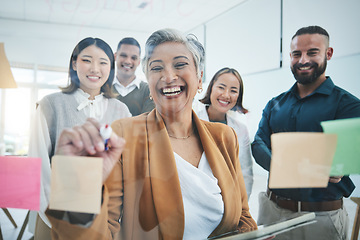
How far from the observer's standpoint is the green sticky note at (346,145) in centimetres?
79

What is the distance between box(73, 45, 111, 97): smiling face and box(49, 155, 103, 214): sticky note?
5.7 inches

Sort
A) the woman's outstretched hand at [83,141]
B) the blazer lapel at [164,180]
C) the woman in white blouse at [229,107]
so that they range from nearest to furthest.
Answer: the woman's outstretched hand at [83,141]
the blazer lapel at [164,180]
the woman in white blouse at [229,107]

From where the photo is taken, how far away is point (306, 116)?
786mm

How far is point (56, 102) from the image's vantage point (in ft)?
1.81

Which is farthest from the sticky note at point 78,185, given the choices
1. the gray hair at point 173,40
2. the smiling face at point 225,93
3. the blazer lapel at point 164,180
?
the smiling face at point 225,93

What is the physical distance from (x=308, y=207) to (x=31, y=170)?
756mm

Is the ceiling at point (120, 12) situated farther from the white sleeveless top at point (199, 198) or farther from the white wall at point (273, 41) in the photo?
the white sleeveless top at point (199, 198)

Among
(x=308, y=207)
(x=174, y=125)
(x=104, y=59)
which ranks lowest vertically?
(x=308, y=207)

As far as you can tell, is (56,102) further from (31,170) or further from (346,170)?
(346,170)

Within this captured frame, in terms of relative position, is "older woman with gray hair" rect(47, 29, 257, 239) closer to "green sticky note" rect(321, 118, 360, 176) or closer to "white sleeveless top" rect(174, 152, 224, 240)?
"white sleeveless top" rect(174, 152, 224, 240)

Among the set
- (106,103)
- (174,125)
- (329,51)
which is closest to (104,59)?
(106,103)

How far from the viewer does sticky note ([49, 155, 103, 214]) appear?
0.54 m

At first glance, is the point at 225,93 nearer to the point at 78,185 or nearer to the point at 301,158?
the point at 301,158

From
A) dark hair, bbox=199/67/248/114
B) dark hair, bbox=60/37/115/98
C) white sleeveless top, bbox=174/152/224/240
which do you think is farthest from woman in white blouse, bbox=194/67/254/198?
dark hair, bbox=60/37/115/98
